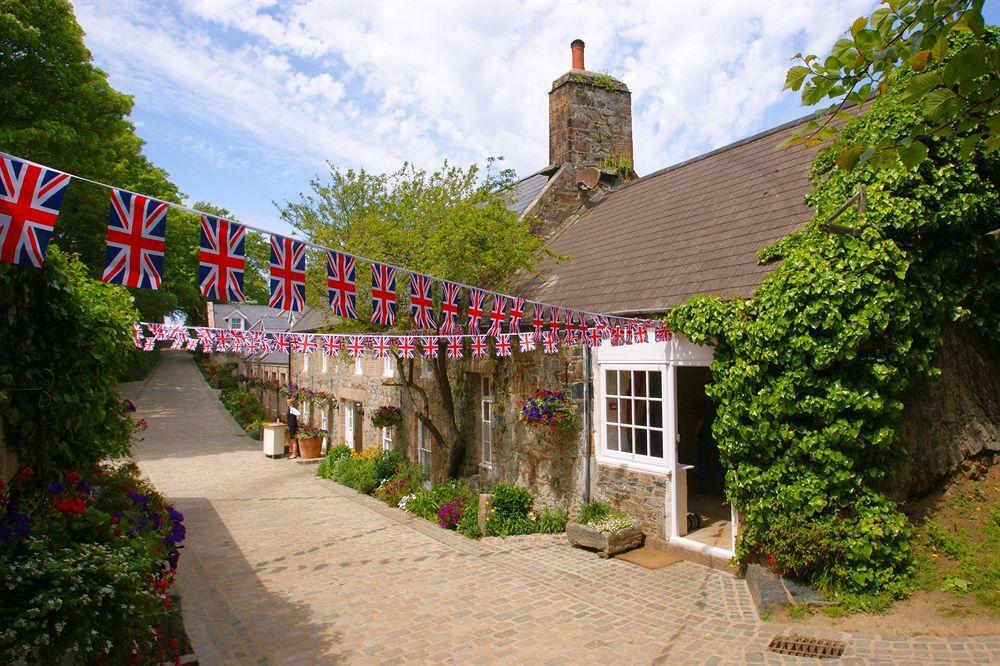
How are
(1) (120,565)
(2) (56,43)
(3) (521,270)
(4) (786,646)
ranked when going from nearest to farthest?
(1) (120,565), (4) (786,646), (3) (521,270), (2) (56,43)

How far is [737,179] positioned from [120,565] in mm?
9891

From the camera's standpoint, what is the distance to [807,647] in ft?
17.1

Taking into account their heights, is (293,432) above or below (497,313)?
below

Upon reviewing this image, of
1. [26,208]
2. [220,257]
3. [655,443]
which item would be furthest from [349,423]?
[26,208]

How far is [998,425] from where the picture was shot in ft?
22.7

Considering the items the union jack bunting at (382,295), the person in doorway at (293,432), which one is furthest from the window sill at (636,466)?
the person in doorway at (293,432)

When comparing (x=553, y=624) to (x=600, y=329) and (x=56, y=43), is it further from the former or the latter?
(x=56, y=43)

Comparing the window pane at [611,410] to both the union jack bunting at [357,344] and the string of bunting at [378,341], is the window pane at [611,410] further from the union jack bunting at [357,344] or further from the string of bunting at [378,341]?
the union jack bunting at [357,344]

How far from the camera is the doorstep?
7426 millimetres

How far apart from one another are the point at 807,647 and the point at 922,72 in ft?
15.2

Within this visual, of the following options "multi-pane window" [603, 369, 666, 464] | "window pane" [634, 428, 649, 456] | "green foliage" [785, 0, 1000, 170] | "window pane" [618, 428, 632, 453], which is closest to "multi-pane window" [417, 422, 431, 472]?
"multi-pane window" [603, 369, 666, 464]

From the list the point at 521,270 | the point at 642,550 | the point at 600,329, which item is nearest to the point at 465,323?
the point at 521,270

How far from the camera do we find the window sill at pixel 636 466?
8.10 m

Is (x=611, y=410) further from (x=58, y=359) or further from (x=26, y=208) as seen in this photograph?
(x=26, y=208)
